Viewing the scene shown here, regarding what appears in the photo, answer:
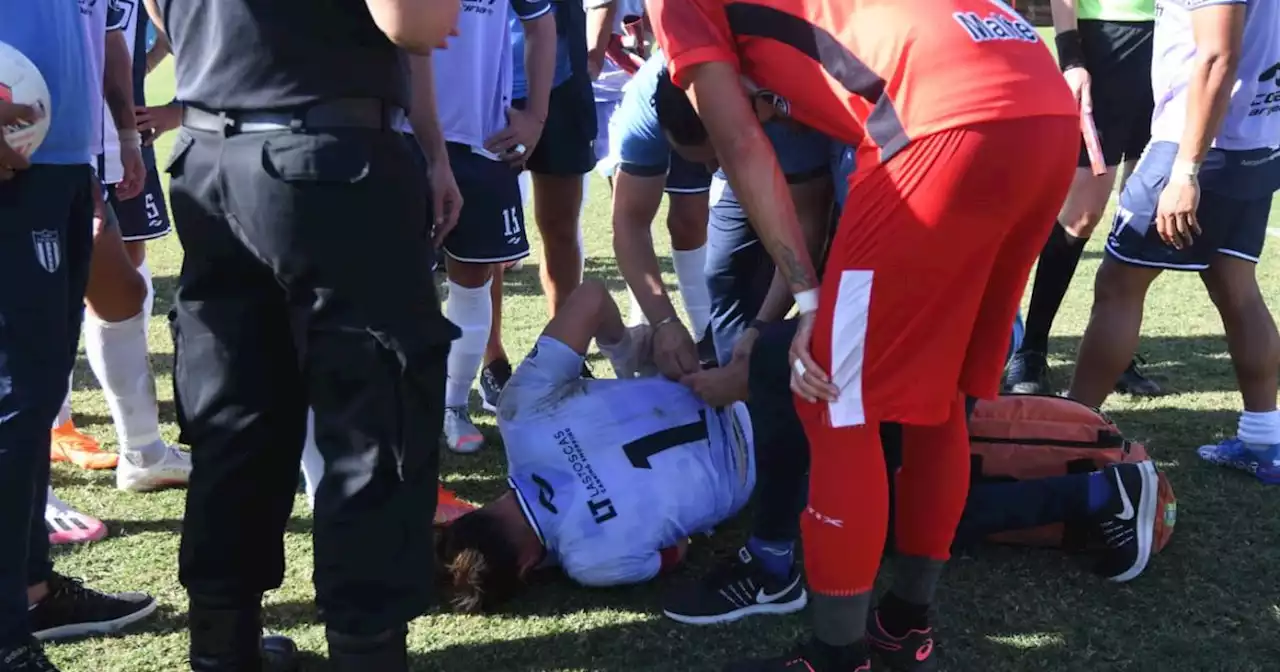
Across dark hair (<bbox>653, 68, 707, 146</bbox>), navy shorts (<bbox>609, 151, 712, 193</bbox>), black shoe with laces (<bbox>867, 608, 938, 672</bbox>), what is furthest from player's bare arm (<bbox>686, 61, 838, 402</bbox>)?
navy shorts (<bbox>609, 151, 712, 193</bbox>)

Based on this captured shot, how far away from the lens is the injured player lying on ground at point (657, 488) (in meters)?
2.69

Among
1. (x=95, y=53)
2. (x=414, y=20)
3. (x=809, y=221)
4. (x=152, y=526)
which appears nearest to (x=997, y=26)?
(x=809, y=221)

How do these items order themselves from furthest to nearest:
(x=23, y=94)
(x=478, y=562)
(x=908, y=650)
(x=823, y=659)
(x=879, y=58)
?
(x=478, y=562), (x=908, y=650), (x=823, y=659), (x=23, y=94), (x=879, y=58)

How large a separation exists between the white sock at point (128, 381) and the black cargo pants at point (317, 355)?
1389 mm

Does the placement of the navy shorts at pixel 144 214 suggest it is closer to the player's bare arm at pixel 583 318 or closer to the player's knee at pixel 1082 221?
the player's bare arm at pixel 583 318

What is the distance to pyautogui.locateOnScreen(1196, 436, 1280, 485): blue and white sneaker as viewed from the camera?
347 centimetres

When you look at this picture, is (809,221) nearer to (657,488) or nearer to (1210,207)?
(657,488)

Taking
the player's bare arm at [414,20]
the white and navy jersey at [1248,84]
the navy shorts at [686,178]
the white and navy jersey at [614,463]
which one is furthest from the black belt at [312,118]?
the navy shorts at [686,178]

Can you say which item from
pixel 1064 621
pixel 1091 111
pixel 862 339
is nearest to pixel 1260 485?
pixel 1064 621

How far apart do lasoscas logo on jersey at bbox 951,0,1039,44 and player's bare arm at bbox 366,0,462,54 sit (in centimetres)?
93

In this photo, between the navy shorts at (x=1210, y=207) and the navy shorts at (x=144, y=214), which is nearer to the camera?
the navy shorts at (x=1210, y=207)

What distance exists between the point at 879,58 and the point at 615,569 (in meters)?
1.40

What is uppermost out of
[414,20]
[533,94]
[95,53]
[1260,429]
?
[414,20]

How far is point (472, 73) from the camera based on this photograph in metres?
3.53
